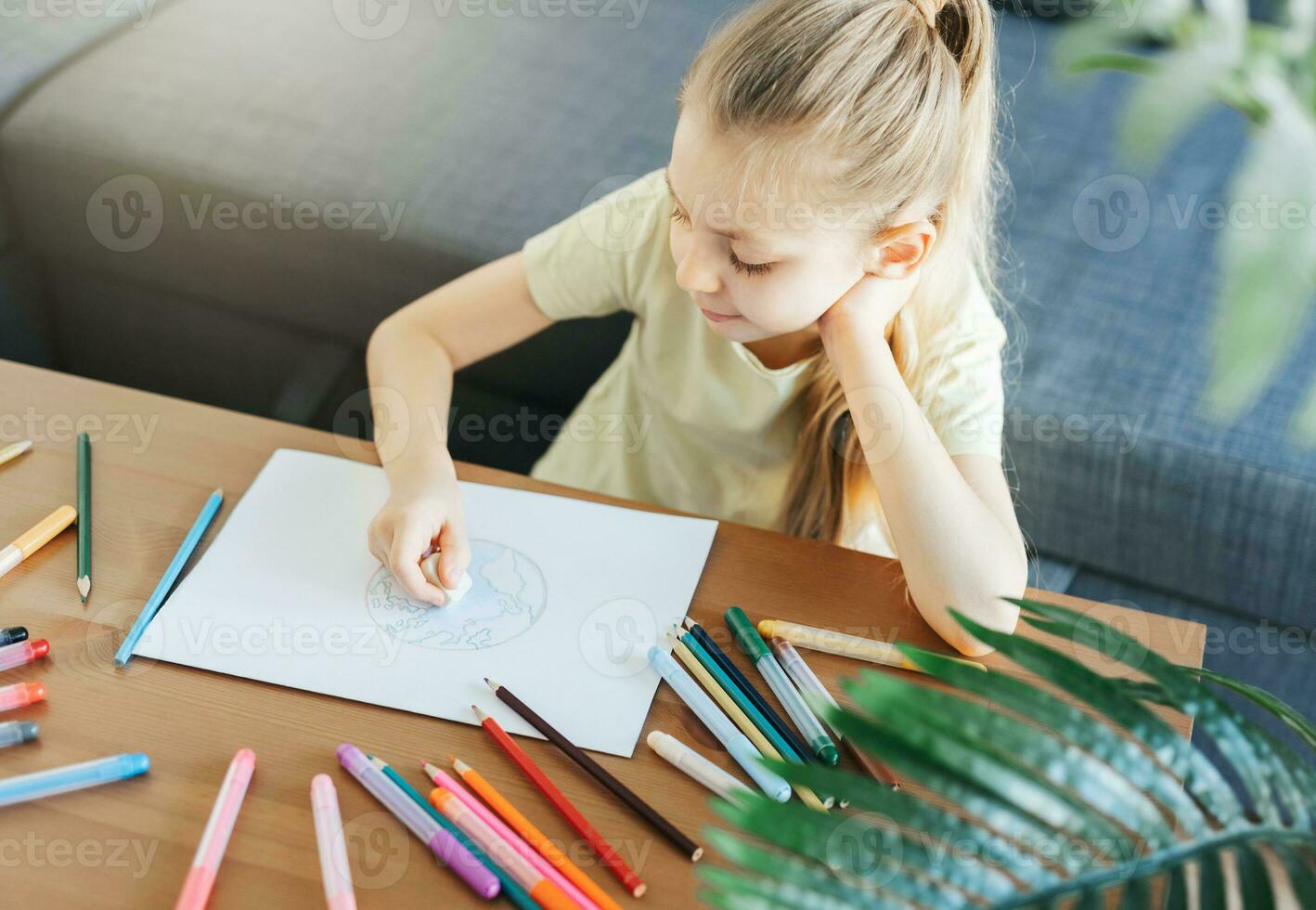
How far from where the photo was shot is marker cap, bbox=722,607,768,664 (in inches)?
25.6

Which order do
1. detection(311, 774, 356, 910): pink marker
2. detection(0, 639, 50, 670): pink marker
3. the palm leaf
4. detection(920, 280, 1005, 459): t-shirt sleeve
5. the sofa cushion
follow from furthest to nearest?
the sofa cushion < detection(920, 280, 1005, 459): t-shirt sleeve < detection(0, 639, 50, 670): pink marker < detection(311, 774, 356, 910): pink marker < the palm leaf

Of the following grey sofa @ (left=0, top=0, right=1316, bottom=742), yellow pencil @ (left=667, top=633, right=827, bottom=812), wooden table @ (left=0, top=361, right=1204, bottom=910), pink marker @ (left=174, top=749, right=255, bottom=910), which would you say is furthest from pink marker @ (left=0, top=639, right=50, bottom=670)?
grey sofa @ (left=0, top=0, right=1316, bottom=742)

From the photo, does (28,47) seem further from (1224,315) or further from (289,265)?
(1224,315)

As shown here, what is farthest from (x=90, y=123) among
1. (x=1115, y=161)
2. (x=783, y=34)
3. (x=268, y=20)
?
(x=1115, y=161)

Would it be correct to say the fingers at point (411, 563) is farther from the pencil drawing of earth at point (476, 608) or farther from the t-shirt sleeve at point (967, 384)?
the t-shirt sleeve at point (967, 384)

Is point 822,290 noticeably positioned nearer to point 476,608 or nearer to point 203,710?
point 476,608

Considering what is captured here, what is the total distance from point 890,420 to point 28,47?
123 centimetres

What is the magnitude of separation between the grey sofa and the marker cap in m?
0.58

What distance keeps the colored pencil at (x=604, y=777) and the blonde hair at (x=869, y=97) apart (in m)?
0.36

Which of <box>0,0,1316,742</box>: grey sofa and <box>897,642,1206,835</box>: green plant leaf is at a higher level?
<box>0,0,1316,742</box>: grey sofa

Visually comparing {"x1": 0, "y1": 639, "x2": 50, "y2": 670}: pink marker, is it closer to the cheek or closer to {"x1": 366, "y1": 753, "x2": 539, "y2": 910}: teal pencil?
{"x1": 366, "y1": 753, "x2": 539, "y2": 910}: teal pencil

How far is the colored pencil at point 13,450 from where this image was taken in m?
0.74

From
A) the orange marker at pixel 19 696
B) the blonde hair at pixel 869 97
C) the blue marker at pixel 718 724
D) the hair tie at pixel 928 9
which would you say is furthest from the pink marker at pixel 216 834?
the hair tie at pixel 928 9

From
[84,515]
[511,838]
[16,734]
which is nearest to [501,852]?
[511,838]
